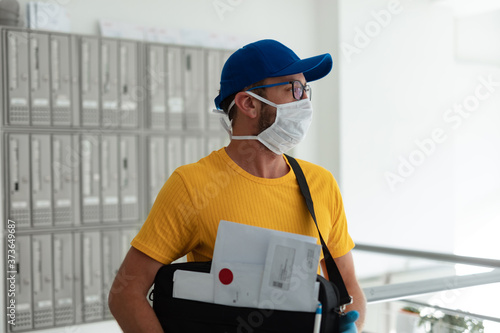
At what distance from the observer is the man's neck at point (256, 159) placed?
1.21m

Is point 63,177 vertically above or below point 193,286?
above

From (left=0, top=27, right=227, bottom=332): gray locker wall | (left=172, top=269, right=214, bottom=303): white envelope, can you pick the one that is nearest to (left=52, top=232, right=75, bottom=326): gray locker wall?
(left=0, top=27, right=227, bottom=332): gray locker wall

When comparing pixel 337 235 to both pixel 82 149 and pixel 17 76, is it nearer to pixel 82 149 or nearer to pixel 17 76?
pixel 82 149

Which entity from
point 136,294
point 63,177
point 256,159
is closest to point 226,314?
point 136,294

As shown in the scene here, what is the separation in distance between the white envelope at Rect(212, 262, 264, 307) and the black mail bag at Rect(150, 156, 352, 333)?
0.6 inches

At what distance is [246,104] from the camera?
1.24m

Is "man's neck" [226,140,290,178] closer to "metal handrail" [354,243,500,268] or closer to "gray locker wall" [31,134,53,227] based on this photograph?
"metal handrail" [354,243,500,268]

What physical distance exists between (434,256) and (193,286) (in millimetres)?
723

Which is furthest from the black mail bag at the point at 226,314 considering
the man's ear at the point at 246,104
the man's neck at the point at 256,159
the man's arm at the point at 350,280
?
the man's ear at the point at 246,104

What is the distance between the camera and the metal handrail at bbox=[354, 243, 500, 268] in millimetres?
1344

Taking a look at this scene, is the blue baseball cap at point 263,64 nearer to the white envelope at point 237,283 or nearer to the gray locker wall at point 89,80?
the white envelope at point 237,283

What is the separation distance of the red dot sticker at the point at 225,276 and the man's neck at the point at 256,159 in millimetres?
243

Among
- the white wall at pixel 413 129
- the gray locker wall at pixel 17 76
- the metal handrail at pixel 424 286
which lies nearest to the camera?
the metal handrail at pixel 424 286

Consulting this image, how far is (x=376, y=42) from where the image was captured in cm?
447
